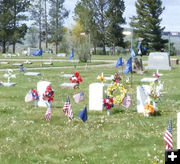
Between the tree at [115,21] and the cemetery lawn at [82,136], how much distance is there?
6315 centimetres

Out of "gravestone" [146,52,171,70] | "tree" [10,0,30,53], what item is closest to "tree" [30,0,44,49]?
"tree" [10,0,30,53]

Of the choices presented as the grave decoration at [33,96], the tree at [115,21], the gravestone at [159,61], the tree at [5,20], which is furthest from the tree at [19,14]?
the grave decoration at [33,96]

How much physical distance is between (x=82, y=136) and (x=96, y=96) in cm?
359

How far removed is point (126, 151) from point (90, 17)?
69.9 m

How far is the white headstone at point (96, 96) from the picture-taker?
13.1 m

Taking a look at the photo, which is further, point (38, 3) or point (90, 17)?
point (38, 3)

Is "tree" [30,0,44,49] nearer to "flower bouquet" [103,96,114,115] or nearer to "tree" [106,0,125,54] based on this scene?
"tree" [106,0,125,54]

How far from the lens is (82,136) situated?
972 cm

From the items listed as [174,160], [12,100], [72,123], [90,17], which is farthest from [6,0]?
[174,160]

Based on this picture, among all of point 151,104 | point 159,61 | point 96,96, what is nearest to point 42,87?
point 96,96

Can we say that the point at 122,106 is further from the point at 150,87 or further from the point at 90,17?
the point at 90,17

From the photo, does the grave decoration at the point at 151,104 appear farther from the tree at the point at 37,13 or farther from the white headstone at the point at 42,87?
the tree at the point at 37,13

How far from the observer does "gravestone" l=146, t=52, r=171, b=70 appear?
107ft

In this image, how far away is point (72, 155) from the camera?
27.3 ft
